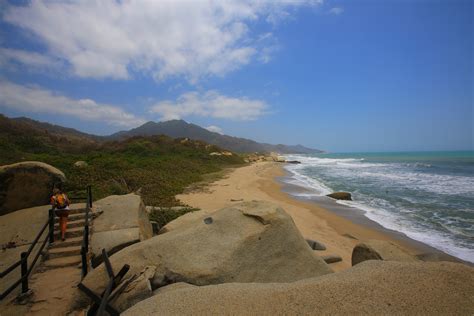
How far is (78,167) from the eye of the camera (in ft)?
55.4

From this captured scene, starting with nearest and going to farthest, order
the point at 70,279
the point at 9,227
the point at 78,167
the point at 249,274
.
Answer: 1. the point at 249,274
2. the point at 70,279
3. the point at 9,227
4. the point at 78,167

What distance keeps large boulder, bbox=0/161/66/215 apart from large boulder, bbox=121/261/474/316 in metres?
8.95

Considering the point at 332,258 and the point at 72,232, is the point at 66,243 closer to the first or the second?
the point at 72,232

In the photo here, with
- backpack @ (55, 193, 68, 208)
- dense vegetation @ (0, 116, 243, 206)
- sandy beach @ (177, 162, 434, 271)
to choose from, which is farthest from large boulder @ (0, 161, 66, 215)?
sandy beach @ (177, 162, 434, 271)

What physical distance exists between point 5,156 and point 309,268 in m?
24.5

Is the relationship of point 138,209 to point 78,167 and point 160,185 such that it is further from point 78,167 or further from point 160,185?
point 78,167

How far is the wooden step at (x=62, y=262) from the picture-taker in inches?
250

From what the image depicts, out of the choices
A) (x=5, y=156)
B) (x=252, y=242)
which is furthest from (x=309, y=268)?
(x=5, y=156)

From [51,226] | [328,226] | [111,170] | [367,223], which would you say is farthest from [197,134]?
[51,226]

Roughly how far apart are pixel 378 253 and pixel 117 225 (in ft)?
22.4

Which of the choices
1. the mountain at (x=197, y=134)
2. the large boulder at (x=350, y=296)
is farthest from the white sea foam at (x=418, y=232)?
the mountain at (x=197, y=134)

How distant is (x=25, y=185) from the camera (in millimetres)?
9453

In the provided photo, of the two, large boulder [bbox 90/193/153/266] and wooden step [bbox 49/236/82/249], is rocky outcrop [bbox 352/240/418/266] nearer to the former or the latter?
large boulder [bbox 90/193/153/266]

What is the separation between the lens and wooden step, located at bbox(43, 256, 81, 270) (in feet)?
20.8
